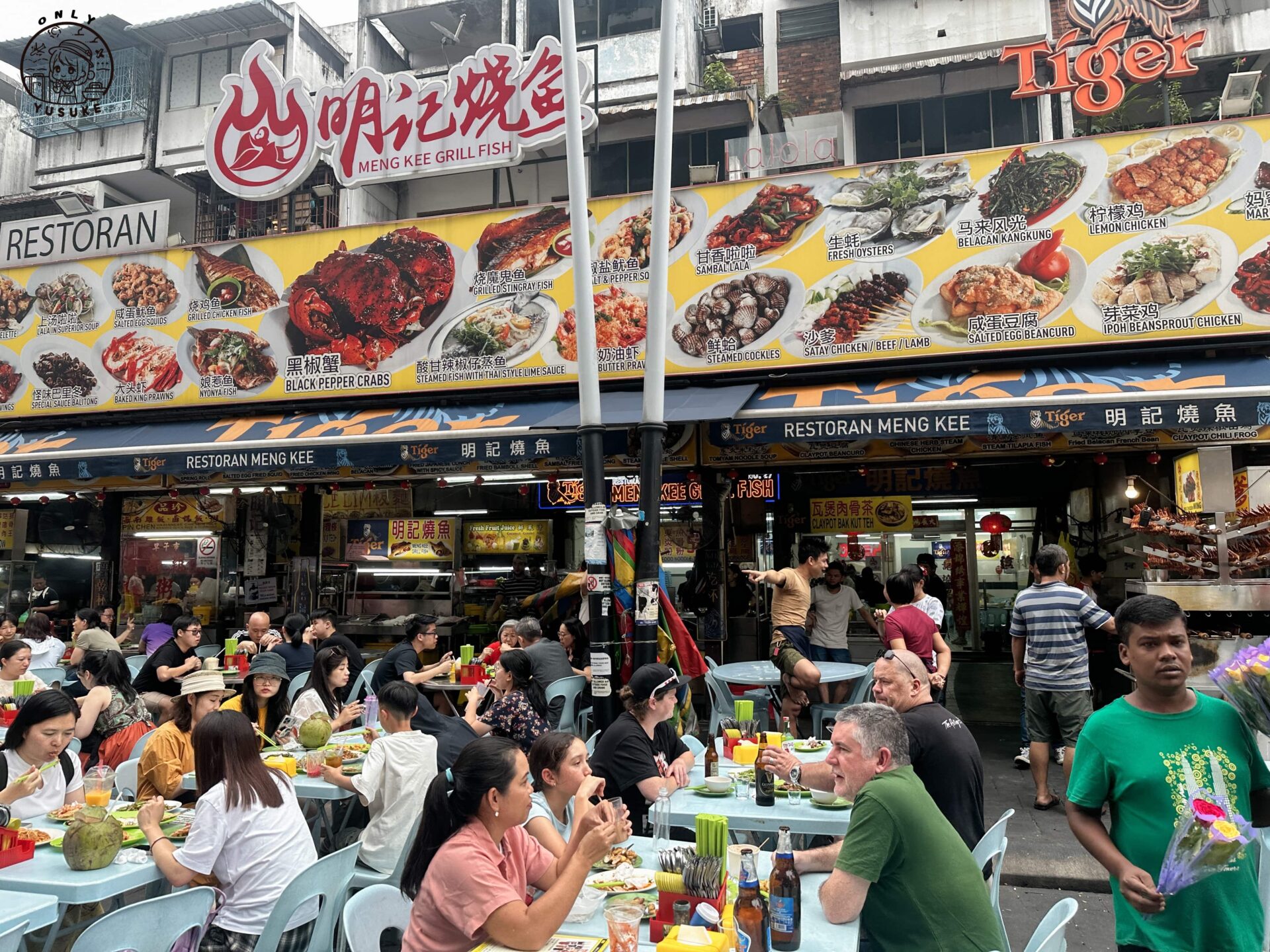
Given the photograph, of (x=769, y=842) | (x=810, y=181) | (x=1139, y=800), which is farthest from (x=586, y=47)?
(x=1139, y=800)

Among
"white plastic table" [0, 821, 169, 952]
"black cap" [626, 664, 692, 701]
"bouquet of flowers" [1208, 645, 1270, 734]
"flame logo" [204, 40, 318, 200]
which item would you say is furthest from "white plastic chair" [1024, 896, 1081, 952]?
"flame logo" [204, 40, 318, 200]

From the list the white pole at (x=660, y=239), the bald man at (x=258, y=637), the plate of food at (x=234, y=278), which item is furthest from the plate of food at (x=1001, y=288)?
the plate of food at (x=234, y=278)

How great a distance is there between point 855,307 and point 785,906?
7.73 meters

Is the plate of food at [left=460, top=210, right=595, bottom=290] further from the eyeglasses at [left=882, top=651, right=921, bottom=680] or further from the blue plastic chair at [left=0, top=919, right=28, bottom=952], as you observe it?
the blue plastic chair at [left=0, top=919, right=28, bottom=952]

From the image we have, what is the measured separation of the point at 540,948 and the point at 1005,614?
1168cm

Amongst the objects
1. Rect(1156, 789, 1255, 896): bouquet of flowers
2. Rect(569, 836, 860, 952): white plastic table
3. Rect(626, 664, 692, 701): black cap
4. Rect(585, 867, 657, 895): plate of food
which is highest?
Rect(626, 664, 692, 701): black cap

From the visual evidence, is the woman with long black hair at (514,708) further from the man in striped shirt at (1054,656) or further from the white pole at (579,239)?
the man in striped shirt at (1054,656)

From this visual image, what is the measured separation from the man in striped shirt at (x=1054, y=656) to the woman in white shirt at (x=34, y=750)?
6.42 meters

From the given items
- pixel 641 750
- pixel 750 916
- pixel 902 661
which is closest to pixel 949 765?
pixel 902 661

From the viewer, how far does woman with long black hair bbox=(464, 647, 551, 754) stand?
18.9 ft

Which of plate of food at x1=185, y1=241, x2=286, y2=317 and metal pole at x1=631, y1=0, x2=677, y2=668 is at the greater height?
plate of food at x1=185, y1=241, x2=286, y2=317

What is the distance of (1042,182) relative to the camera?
30.3ft

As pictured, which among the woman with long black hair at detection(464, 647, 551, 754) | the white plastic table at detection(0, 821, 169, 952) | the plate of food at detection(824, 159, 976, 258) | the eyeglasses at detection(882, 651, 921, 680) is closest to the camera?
the white plastic table at detection(0, 821, 169, 952)

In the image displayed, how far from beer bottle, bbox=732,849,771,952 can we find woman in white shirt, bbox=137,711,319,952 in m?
1.74
